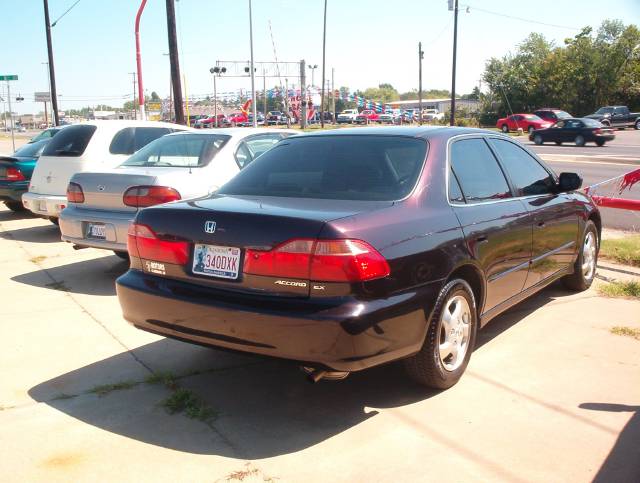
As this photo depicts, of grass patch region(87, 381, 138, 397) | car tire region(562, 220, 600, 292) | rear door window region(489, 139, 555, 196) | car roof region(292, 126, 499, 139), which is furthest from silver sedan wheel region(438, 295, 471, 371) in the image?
car tire region(562, 220, 600, 292)

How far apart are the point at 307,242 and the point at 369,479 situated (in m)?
1.19

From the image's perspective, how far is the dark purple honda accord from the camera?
3.34 meters

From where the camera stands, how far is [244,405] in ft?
12.9

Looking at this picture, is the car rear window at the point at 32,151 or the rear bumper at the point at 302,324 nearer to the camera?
the rear bumper at the point at 302,324

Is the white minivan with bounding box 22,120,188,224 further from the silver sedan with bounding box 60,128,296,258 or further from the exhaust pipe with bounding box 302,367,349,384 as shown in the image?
the exhaust pipe with bounding box 302,367,349,384

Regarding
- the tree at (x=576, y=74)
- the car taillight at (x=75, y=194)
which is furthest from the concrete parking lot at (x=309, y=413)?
the tree at (x=576, y=74)

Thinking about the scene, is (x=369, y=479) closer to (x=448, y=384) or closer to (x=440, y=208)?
(x=448, y=384)

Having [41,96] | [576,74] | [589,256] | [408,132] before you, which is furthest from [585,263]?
[576,74]

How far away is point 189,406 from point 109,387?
0.66 meters

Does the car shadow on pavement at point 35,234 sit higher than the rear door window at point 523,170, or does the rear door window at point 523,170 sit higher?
the rear door window at point 523,170

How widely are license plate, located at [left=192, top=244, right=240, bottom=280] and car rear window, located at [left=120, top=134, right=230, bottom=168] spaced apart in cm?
364

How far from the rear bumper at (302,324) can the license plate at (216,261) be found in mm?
104

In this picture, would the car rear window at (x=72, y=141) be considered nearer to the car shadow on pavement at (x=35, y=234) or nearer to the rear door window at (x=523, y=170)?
the car shadow on pavement at (x=35, y=234)

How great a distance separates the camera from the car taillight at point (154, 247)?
12.5ft
